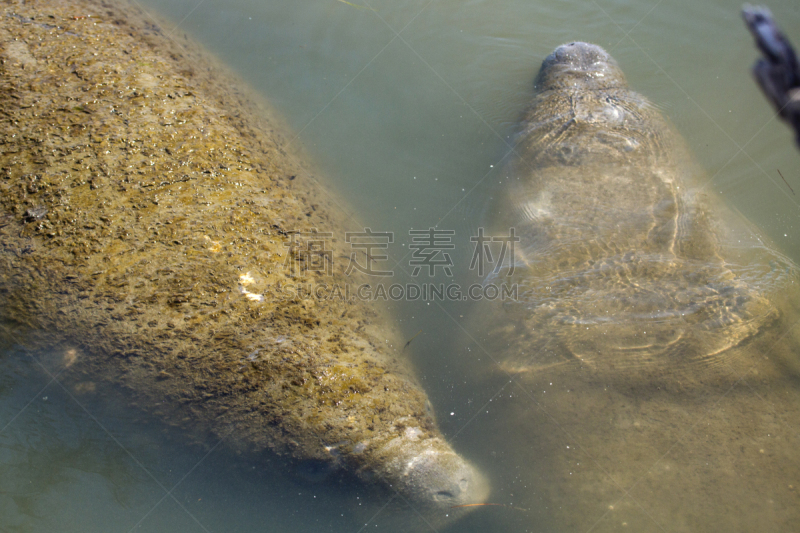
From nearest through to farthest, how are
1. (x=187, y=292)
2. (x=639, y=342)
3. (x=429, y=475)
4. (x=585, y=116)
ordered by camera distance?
(x=187, y=292) → (x=429, y=475) → (x=639, y=342) → (x=585, y=116)

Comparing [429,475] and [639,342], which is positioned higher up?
[639,342]

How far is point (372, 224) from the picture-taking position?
487 centimetres

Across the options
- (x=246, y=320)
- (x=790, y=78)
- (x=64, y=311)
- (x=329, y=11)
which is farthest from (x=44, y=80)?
(x=790, y=78)

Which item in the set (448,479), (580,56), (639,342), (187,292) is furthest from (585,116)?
(187,292)

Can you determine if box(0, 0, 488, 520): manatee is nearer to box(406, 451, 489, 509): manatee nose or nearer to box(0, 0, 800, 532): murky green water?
box(406, 451, 489, 509): manatee nose

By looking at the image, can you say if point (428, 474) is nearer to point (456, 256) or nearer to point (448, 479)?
point (448, 479)

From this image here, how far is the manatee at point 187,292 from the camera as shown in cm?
319

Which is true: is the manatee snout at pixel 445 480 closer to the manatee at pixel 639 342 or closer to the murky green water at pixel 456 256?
the murky green water at pixel 456 256

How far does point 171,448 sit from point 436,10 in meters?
6.32

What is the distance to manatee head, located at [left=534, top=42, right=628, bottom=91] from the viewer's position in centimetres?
503

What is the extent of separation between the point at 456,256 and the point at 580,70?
103 inches

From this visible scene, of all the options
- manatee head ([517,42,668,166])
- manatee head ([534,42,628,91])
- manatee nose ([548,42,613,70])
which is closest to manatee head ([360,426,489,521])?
manatee head ([517,42,668,166])

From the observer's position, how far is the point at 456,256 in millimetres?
4742

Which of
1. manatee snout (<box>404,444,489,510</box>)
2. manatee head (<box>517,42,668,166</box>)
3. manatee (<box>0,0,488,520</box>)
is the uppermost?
manatee head (<box>517,42,668,166</box>)
